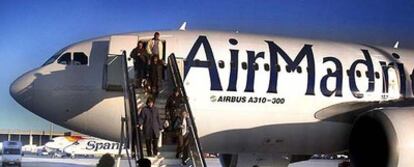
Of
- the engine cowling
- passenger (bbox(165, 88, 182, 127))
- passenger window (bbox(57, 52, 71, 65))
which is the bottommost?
the engine cowling

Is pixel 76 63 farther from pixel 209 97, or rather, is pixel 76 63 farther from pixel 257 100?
pixel 257 100

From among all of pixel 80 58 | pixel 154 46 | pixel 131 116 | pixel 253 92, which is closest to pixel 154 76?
pixel 154 46

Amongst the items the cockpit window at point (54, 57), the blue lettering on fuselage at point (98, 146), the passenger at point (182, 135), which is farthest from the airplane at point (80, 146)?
the passenger at point (182, 135)

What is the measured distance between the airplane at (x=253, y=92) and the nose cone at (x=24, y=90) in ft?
0.06

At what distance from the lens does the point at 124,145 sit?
10250 mm

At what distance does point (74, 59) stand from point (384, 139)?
615cm

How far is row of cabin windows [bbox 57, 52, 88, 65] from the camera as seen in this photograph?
11.7m

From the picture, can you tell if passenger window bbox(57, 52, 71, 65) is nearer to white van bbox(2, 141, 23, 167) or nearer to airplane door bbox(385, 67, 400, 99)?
airplane door bbox(385, 67, 400, 99)

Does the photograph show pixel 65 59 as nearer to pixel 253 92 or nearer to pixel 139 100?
pixel 139 100

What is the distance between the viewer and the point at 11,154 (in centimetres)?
3916

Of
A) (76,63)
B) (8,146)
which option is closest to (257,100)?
(76,63)

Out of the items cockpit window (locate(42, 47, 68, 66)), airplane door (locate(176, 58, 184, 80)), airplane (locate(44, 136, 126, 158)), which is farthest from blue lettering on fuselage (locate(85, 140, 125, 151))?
airplane door (locate(176, 58, 184, 80))

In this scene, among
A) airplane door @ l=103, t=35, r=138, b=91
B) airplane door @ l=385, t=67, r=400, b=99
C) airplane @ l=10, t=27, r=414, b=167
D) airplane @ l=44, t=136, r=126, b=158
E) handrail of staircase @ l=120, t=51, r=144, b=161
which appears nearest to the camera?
handrail of staircase @ l=120, t=51, r=144, b=161

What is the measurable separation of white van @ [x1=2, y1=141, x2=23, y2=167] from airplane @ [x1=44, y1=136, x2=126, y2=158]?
17723mm
